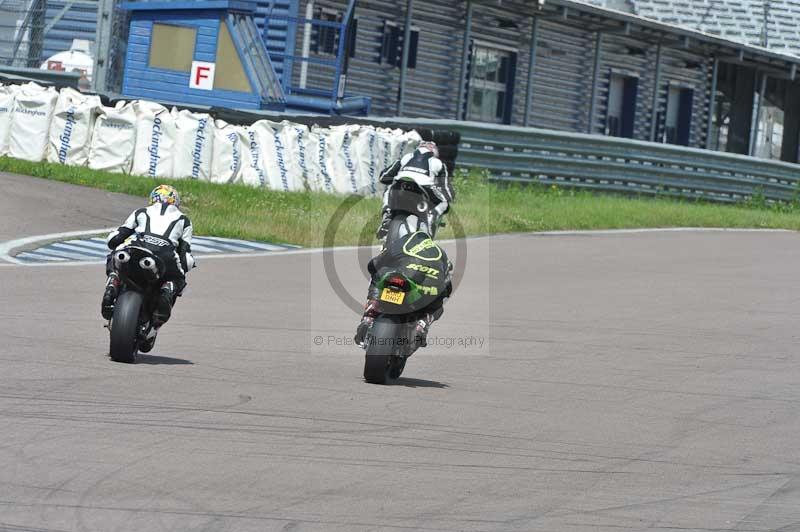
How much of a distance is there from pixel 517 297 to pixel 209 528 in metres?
9.38

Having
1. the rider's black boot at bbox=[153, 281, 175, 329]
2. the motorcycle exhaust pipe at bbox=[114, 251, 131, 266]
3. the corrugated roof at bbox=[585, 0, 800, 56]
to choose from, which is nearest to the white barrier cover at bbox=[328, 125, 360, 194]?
the rider's black boot at bbox=[153, 281, 175, 329]

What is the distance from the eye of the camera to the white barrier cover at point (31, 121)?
21203 mm

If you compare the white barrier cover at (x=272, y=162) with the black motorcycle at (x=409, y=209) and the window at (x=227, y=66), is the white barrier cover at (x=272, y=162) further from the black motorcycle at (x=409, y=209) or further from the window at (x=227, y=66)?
the black motorcycle at (x=409, y=209)

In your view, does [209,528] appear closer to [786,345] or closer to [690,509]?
[690,509]

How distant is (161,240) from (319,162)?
12570mm

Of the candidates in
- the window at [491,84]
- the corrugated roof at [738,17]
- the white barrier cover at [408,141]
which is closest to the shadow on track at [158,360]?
the white barrier cover at [408,141]

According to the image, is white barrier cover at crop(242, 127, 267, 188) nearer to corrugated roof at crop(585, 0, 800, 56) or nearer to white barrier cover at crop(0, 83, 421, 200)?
white barrier cover at crop(0, 83, 421, 200)

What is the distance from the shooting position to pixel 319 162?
21.8m

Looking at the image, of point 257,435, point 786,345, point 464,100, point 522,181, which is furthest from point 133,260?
point 464,100

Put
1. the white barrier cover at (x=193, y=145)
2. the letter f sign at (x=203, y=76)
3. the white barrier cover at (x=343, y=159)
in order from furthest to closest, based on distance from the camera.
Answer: the letter f sign at (x=203, y=76) → the white barrier cover at (x=343, y=159) → the white barrier cover at (x=193, y=145)

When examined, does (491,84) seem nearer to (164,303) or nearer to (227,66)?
(227,66)

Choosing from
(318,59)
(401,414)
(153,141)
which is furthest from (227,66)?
(401,414)

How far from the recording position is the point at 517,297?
46.5 ft

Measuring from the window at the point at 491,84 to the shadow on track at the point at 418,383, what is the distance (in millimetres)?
26888
